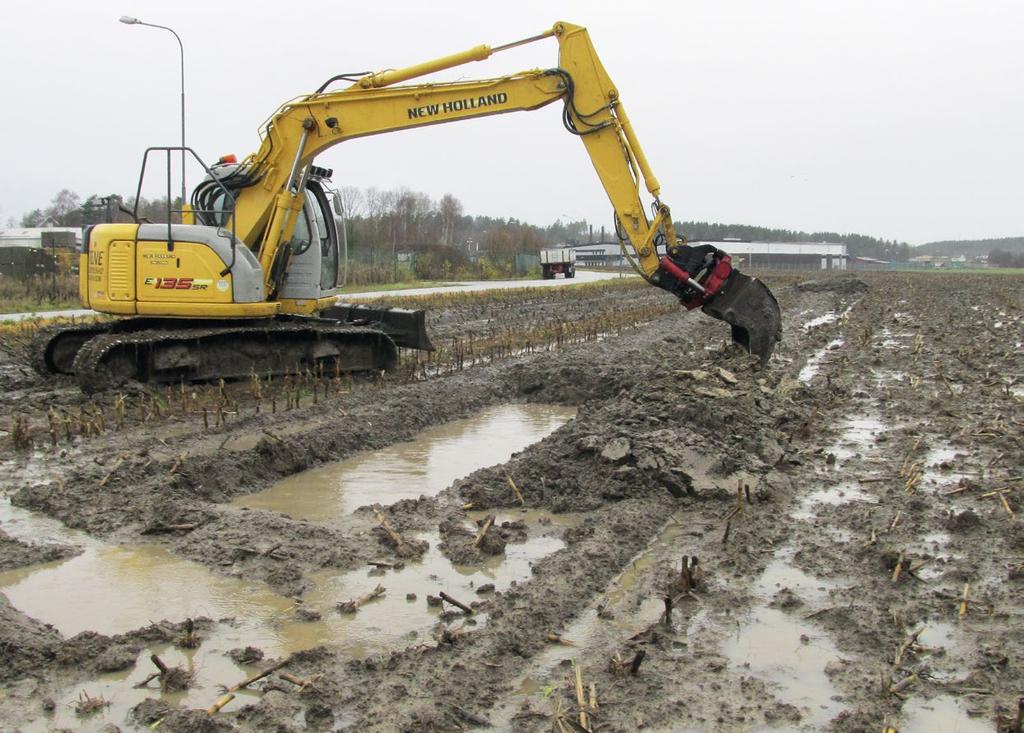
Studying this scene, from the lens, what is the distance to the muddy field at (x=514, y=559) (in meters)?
4.16

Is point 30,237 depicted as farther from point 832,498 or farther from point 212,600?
point 832,498

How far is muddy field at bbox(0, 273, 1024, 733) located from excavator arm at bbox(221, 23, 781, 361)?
1.02 metres

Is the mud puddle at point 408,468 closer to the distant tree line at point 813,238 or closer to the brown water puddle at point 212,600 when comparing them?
the brown water puddle at point 212,600

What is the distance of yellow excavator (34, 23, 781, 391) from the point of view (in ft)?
36.8

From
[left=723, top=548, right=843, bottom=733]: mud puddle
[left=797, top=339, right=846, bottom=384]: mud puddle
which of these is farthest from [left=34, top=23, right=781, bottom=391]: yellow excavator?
[left=723, top=548, right=843, bottom=733]: mud puddle

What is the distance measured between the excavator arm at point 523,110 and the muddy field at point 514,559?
Result: 1.02 m

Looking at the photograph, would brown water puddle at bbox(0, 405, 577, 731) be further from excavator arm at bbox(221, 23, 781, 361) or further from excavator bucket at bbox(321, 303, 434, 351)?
excavator bucket at bbox(321, 303, 434, 351)

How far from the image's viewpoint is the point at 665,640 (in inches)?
185

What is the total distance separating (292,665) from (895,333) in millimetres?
18624

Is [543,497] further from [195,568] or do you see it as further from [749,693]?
[749,693]

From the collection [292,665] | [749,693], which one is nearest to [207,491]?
[292,665]

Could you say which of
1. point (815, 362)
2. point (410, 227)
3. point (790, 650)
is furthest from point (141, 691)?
point (410, 227)

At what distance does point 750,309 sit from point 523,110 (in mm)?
3822

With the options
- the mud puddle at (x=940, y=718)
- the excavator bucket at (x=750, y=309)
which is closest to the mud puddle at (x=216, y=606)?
the mud puddle at (x=940, y=718)
